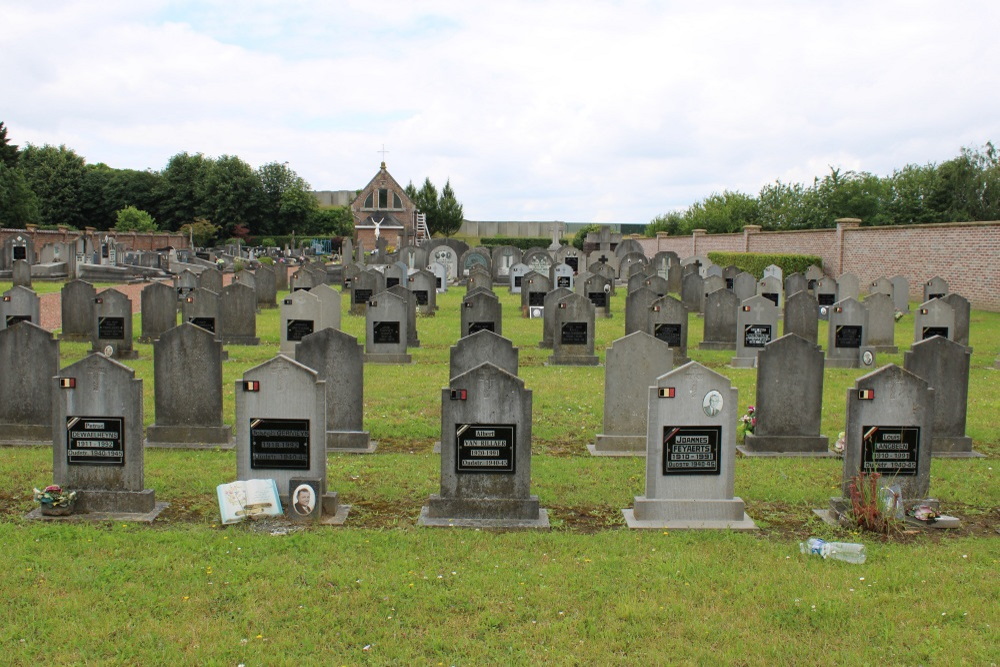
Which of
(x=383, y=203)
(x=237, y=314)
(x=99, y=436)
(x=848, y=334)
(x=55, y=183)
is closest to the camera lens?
(x=99, y=436)

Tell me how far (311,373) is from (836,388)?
945 cm

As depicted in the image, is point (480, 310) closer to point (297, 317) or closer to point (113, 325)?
point (297, 317)

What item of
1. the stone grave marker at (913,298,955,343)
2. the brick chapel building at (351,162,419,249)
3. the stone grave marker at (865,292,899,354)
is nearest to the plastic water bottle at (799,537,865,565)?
the stone grave marker at (913,298,955,343)

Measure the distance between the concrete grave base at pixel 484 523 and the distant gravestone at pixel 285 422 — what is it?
2.61 ft

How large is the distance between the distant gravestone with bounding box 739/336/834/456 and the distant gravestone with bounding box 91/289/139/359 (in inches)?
460

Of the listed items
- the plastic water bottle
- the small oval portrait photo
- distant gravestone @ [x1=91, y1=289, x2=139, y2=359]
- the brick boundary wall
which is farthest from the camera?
the brick boundary wall

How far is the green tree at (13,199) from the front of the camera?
56525mm

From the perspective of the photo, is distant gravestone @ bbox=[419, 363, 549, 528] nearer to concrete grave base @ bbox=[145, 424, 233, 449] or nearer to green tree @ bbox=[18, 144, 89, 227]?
concrete grave base @ bbox=[145, 424, 233, 449]

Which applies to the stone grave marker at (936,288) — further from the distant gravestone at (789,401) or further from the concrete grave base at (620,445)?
the concrete grave base at (620,445)

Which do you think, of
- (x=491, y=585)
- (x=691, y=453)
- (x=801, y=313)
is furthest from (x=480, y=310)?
(x=491, y=585)

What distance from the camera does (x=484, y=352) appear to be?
11.1 meters

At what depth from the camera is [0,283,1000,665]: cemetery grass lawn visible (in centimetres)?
519

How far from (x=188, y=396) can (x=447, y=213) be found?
248ft

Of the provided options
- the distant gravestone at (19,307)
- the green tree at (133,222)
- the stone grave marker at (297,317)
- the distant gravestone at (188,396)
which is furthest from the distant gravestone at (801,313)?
the green tree at (133,222)
